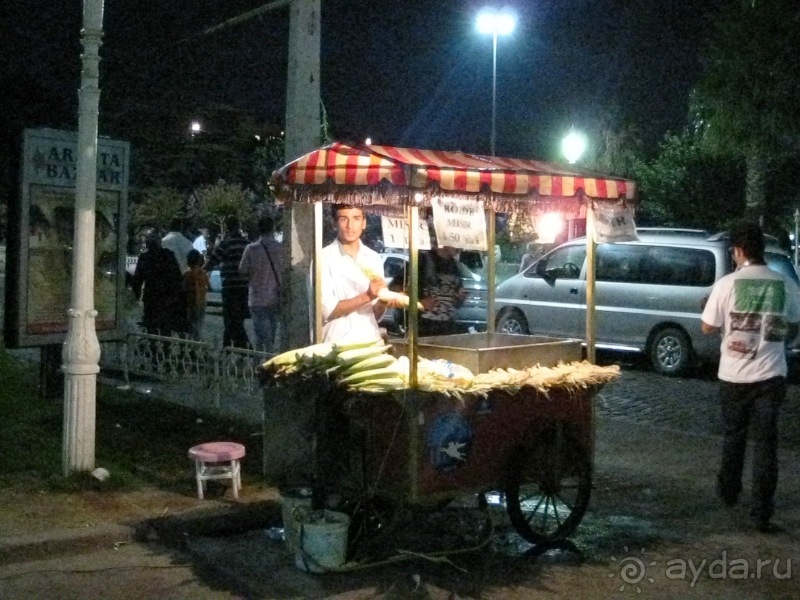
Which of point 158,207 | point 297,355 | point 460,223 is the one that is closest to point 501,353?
point 460,223

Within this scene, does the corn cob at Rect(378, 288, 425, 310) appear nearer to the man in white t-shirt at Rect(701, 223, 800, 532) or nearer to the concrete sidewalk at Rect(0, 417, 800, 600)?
the concrete sidewalk at Rect(0, 417, 800, 600)

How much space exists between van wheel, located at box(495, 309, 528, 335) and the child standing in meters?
5.11

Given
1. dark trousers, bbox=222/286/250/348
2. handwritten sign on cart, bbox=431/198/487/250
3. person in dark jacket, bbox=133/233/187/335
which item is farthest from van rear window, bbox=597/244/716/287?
handwritten sign on cart, bbox=431/198/487/250

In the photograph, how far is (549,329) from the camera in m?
15.9

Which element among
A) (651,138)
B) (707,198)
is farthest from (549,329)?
(651,138)

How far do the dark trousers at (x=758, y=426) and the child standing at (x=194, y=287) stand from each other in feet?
26.0

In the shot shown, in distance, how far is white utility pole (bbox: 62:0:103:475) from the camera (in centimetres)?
729

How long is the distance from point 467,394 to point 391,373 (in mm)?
439

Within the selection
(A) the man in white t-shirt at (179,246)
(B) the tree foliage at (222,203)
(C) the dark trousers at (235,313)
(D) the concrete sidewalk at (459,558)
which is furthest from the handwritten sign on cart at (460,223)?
(B) the tree foliage at (222,203)

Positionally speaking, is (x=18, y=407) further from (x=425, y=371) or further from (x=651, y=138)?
(x=651, y=138)

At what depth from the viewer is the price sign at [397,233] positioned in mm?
7160

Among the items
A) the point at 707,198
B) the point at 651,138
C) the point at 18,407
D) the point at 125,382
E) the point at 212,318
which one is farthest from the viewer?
the point at 651,138

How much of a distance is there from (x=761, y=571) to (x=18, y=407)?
7.10 meters

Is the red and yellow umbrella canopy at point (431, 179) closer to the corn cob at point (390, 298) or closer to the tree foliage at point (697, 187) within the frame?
the corn cob at point (390, 298)
